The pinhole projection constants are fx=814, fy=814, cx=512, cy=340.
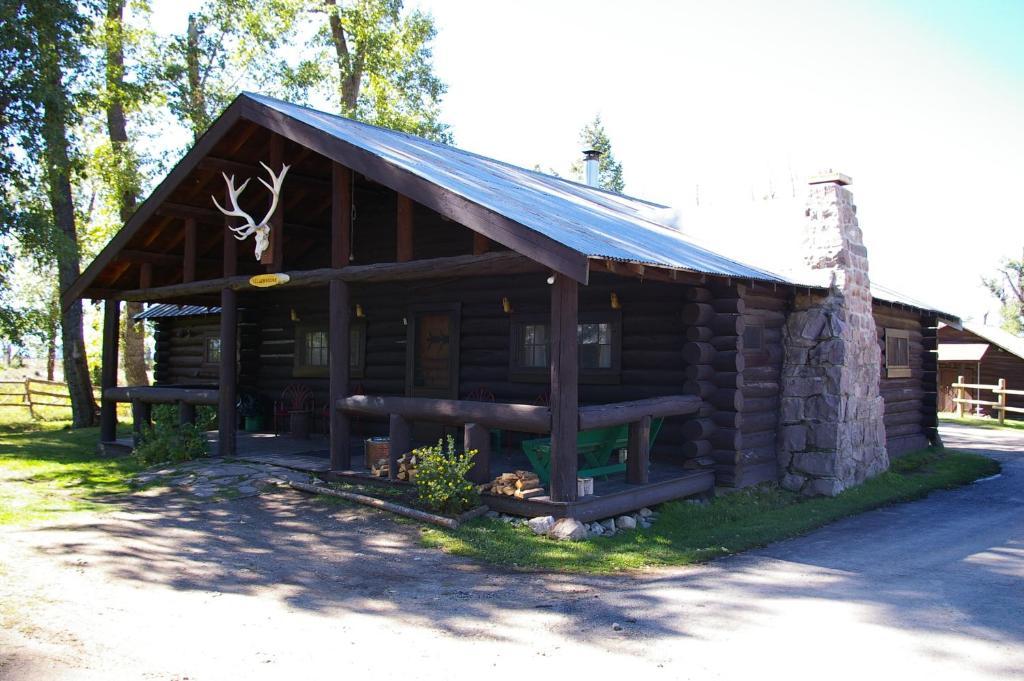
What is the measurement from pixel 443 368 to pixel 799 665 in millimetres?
9135

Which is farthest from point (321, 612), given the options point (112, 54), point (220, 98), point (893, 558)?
point (220, 98)

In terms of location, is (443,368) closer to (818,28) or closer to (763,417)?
A: (763,417)

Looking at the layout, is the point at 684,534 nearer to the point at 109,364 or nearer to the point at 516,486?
the point at 516,486

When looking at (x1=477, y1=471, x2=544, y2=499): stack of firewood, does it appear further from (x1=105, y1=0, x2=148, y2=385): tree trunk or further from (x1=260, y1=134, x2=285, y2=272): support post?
(x1=105, y1=0, x2=148, y2=385): tree trunk

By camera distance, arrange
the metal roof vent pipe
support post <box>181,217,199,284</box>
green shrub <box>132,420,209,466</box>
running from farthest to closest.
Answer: the metal roof vent pipe → support post <box>181,217,199,284</box> → green shrub <box>132,420,209,466</box>

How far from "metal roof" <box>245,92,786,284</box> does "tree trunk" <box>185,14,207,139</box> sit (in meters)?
13.8

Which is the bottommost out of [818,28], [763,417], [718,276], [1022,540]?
[1022,540]

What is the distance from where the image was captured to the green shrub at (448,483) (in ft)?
28.9

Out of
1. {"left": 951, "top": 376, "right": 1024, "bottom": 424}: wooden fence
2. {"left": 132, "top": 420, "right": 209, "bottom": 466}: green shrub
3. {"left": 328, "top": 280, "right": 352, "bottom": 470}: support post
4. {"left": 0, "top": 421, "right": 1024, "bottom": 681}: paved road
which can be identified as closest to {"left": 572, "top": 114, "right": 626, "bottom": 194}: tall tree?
{"left": 951, "top": 376, "right": 1024, "bottom": 424}: wooden fence

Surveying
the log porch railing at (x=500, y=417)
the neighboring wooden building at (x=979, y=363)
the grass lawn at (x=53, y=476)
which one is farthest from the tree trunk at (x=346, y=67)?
the neighboring wooden building at (x=979, y=363)

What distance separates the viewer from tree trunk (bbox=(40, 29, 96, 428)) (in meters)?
16.4

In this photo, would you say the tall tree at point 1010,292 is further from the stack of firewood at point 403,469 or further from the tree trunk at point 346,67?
the stack of firewood at point 403,469

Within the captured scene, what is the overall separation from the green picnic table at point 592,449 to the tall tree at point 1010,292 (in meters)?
50.9

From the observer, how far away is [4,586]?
20.4 ft
